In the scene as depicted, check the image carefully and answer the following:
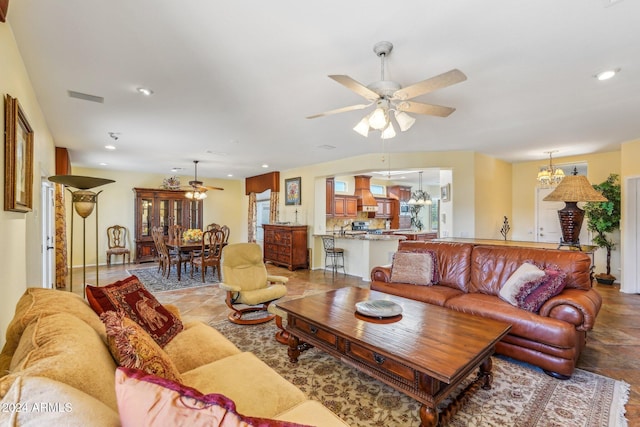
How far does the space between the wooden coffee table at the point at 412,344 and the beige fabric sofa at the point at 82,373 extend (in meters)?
0.67

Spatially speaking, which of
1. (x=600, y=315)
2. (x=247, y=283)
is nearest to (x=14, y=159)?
(x=247, y=283)

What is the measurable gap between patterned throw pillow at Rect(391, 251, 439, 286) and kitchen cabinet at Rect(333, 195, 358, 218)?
15.7ft

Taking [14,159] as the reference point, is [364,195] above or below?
above

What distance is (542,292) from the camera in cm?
266

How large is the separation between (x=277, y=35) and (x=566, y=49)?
2.11m

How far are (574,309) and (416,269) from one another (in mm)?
1527

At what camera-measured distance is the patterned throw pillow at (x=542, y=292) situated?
2646 millimetres

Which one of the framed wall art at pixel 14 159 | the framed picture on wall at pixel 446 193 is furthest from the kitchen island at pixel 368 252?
the framed wall art at pixel 14 159

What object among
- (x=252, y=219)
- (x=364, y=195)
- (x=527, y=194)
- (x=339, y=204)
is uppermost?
(x=364, y=195)

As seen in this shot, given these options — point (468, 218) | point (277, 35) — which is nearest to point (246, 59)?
point (277, 35)

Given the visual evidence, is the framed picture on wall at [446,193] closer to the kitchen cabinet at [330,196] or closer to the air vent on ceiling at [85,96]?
the kitchen cabinet at [330,196]

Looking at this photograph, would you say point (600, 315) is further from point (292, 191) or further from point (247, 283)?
point (292, 191)

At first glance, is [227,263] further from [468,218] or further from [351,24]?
[468,218]

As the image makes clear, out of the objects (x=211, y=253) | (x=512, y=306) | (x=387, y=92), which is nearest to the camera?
(x=387, y=92)
